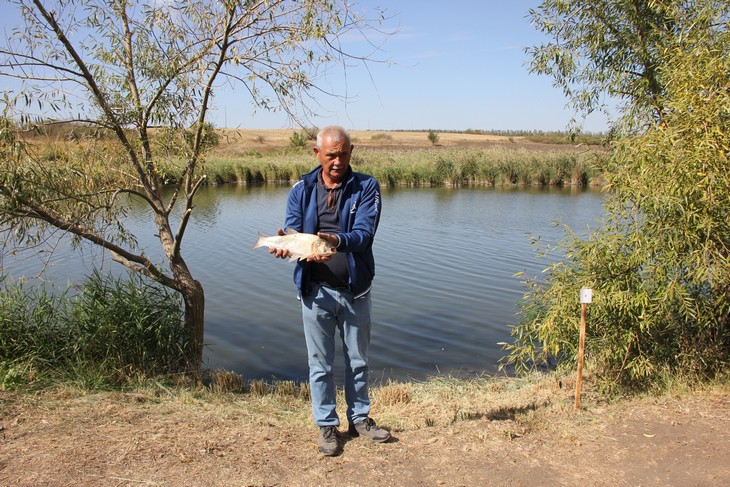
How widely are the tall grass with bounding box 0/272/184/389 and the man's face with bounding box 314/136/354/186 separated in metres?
3.25

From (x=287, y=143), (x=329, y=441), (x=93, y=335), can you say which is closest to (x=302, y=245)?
(x=329, y=441)

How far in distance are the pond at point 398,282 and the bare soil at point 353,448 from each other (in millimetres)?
1913

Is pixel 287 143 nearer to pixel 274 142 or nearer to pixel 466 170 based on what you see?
pixel 274 142

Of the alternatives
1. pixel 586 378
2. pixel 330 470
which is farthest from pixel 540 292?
pixel 330 470

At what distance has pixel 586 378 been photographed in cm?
640

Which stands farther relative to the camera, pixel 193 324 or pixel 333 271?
pixel 193 324

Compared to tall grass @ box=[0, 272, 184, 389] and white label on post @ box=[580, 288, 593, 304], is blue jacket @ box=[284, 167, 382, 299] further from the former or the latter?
tall grass @ box=[0, 272, 184, 389]

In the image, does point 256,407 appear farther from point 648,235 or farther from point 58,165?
point 648,235

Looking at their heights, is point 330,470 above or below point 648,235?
below

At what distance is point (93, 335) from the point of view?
6.22 meters

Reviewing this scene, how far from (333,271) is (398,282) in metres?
9.76

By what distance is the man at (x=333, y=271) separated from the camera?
4078 mm

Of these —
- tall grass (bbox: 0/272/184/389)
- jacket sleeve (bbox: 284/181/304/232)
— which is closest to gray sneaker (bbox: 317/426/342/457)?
jacket sleeve (bbox: 284/181/304/232)

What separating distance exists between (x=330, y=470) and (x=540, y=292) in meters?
3.81
